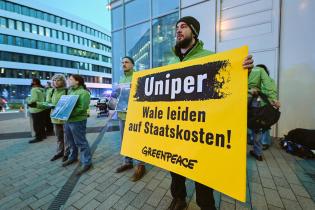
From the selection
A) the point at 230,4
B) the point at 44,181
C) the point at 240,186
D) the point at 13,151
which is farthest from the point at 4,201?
the point at 230,4

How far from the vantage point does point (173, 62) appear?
6.57 ft

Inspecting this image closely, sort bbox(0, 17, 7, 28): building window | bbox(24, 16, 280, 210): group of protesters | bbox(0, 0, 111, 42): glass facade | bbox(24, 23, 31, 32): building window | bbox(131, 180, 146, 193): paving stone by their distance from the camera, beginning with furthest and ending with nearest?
1. bbox(24, 23, 31, 32): building window
2. bbox(0, 0, 111, 42): glass facade
3. bbox(0, 17, 7, 28): building window
4. bbox(131, 180, 146, 193): paving stone
5. bbox(24, 16, 280, 210): group of protesters

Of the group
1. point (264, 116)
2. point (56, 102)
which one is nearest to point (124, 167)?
point (56, 102)

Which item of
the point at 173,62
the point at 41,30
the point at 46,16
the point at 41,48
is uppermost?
the point at 46,16

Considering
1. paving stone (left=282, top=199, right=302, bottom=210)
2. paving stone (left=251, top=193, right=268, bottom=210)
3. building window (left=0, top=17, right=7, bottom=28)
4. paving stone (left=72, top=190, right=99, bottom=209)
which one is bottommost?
paving stone (left=72, top=190, right=99, bottom=209)

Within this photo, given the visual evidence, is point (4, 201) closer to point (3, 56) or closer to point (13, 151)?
point (13, 151)

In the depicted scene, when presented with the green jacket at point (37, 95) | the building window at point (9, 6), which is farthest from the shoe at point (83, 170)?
the building window at point (9, 6)

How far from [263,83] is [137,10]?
24.8 ft

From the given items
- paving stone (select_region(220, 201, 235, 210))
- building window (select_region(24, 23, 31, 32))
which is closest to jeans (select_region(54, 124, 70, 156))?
paving stone (select_region(220, 201, 235, 210))

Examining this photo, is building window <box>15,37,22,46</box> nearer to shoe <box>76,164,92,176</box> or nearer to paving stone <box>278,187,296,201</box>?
shoe <box>76,164,92,176</box>

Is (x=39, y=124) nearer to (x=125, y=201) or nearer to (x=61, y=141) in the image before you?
(x=61, y=141)

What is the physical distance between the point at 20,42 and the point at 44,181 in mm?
47071

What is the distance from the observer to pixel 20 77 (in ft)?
124

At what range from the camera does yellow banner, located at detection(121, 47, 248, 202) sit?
1140 mm
